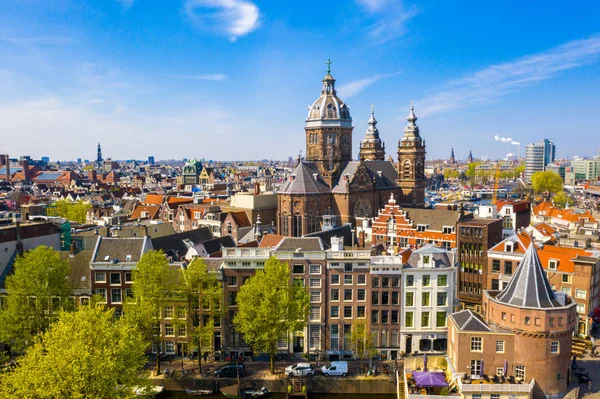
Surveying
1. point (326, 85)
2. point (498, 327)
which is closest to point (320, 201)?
point (326, 85)

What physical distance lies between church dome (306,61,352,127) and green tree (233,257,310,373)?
215ft

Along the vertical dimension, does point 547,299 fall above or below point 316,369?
above

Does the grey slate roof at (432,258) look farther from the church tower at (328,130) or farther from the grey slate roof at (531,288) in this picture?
the church tower at (328,130)

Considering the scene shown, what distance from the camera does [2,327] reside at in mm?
55781

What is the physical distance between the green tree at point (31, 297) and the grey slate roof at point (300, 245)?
2622 cm

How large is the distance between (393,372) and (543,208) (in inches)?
4249

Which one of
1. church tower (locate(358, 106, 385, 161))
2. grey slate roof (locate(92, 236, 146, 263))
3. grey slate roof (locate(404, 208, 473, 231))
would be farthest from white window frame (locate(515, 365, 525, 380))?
church tower (locate(358, 106, 385, 161))

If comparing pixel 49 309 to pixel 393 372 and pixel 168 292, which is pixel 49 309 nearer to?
pixel 168 292

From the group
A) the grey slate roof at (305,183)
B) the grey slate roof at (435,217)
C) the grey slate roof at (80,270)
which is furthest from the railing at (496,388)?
the grey slate roof at (305,183)

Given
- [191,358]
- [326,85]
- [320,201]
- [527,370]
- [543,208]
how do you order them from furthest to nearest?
[543,208] → [326,85] → [320,201] → [191,358] → [527,370]

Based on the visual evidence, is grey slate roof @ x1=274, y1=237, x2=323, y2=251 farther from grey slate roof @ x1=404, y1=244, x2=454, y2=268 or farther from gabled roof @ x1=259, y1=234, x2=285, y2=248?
gabled roof @ x1=259, y1=234, x2=285, y2=248

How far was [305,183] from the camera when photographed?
106 meters

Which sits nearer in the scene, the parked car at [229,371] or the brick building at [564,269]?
the parked car at [229,371]

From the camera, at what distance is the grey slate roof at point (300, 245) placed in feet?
209
